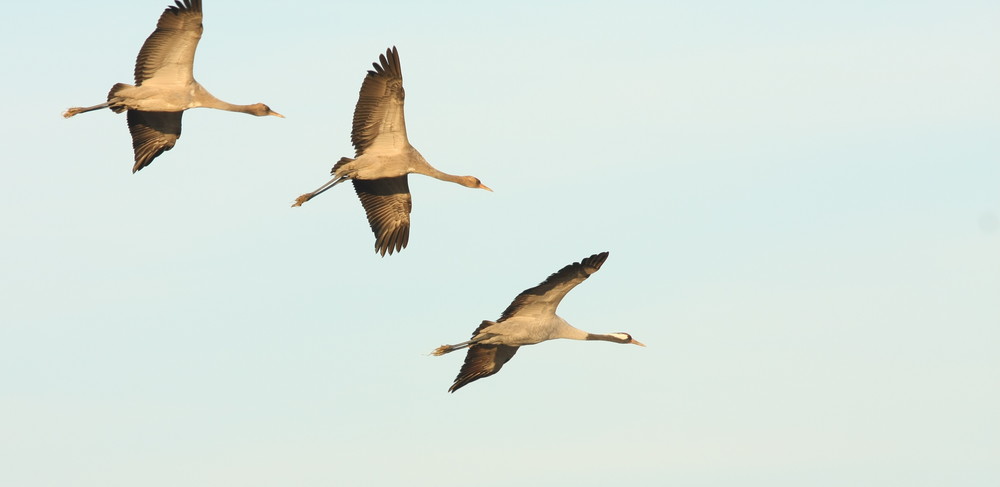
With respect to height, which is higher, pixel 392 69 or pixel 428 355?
pixel 392 69

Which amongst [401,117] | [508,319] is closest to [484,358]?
[508,319]

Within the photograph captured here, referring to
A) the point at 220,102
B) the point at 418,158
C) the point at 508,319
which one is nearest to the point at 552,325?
the point at 508,319

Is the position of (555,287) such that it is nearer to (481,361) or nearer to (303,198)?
(481,361)

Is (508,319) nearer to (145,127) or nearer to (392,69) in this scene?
(392,69)

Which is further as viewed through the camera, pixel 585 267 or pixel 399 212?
pixel 399 212

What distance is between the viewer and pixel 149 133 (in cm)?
4656

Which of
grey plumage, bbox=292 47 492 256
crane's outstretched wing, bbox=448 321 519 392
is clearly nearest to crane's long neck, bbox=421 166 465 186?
grey plumage, bbox=292 47 492 256

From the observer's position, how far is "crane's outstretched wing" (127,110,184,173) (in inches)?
1833

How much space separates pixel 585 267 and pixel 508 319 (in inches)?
77.3

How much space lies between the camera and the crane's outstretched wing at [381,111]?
45.2 meters

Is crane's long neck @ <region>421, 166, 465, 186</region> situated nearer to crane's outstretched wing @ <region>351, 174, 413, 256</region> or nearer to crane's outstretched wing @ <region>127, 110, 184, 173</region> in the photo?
crane's outstretched wing @ <region>351, 174, 413, 256</region>

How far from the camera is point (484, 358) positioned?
148 ft

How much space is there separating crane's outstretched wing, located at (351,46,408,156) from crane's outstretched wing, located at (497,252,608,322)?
4.07m

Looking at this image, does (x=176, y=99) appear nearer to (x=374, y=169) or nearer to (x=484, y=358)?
(x=374, y=169)
